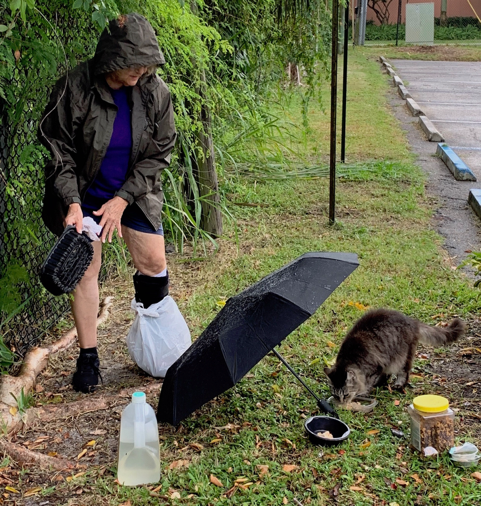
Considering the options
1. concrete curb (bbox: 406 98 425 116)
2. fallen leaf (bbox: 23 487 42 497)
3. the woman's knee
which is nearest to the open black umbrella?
fallen leaf (bbox: 23 487 42 497)

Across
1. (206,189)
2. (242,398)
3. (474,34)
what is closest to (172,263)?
(206,189)

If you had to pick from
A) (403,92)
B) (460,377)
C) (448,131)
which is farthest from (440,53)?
(460,377)

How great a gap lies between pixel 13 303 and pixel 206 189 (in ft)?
9.82

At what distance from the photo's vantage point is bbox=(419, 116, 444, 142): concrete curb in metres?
11.7

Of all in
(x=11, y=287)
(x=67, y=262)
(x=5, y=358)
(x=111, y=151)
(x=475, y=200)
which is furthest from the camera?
(x=475, y=200)

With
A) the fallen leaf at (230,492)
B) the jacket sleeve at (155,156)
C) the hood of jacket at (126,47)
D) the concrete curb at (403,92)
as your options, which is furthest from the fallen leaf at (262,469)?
the concrete curb at (403,92)

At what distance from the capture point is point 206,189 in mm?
6766

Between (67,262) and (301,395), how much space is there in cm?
152

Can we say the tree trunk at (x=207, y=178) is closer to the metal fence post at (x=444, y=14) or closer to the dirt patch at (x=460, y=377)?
the dirt patch at (x=460, y=377)

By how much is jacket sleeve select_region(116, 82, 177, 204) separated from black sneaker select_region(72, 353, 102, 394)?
102 cm

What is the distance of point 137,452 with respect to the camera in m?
3.24

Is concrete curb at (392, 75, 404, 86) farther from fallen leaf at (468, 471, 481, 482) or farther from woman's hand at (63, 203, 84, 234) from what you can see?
fallen leaf at (468, 471, 481, 482)

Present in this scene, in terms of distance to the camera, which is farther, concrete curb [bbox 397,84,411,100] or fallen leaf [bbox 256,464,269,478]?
concrete curb [bbox 397,84,411,100]

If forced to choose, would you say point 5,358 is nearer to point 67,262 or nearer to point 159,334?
point 159,334
